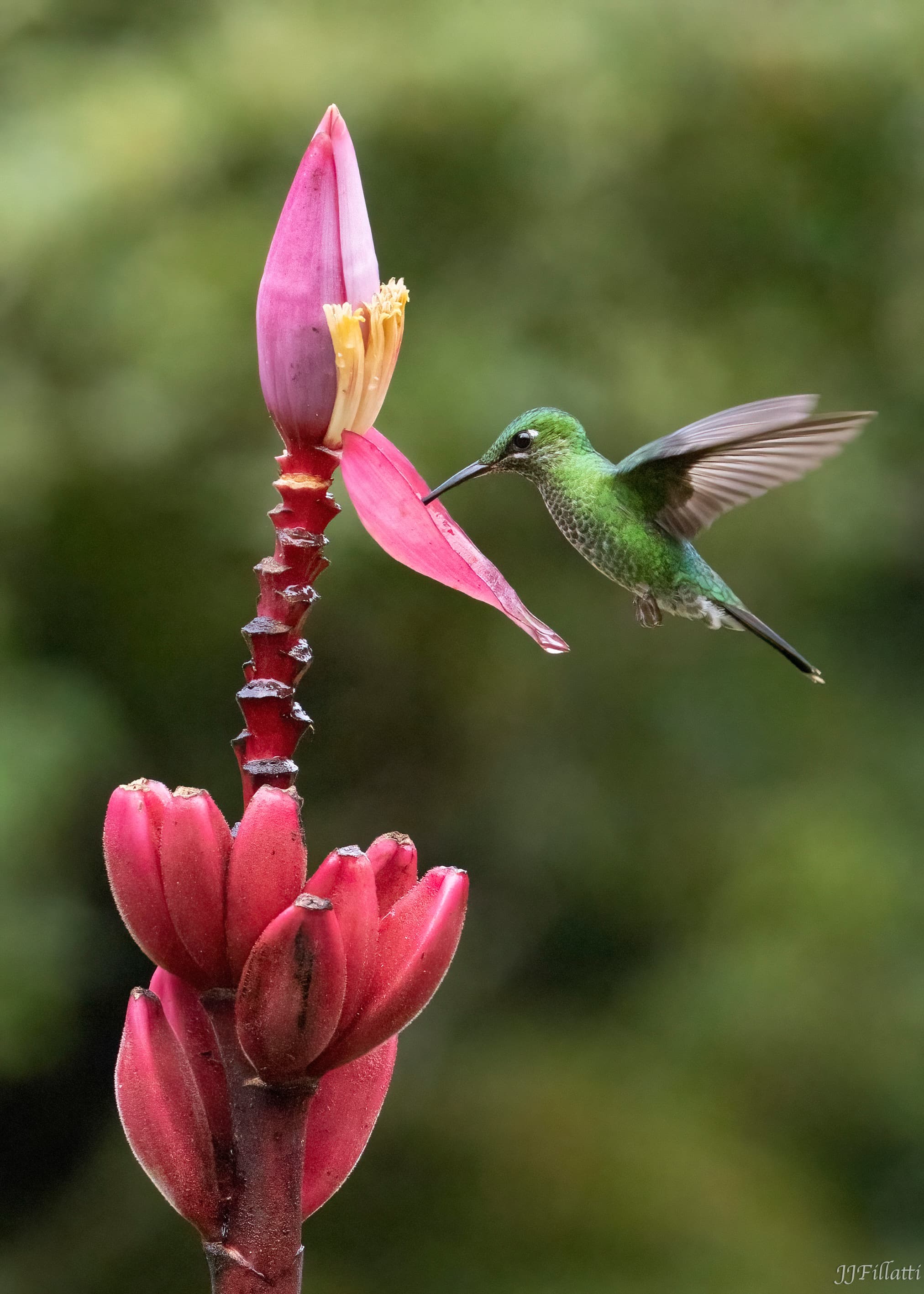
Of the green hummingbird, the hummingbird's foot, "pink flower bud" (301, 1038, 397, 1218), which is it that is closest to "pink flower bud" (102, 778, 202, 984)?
"pink flower bud" (301, 1038, 397, 1218)

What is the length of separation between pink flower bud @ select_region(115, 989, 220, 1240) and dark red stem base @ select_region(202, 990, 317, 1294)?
0.01m

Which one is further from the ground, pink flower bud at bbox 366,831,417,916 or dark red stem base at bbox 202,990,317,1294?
pink flower bud at bbox 366,831,417,916

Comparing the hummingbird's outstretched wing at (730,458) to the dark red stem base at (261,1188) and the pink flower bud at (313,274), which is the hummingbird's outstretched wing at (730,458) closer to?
the pink flower bud at (313,274)

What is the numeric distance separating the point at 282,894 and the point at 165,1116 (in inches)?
4.6

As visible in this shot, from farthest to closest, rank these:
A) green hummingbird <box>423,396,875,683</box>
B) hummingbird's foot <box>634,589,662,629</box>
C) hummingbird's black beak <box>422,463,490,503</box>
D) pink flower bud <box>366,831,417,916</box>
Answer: hummingbird's foot <box>634,589,662,629</box> < green hummingbird <box>423,396,875,683</box> < hummingbird's black beak <box>422,463,490,503</box> < pink flower bud <box>366,831,417,916</box>

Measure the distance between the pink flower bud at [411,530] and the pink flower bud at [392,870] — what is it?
0.14 m

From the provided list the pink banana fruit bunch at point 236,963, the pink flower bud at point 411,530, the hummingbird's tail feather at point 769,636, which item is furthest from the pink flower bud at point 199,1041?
the hummingbird's tail feather at point 769,636

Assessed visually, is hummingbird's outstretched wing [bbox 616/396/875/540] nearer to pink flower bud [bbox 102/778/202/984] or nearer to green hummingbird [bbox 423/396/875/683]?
green hummingbird [bbox 423/396/875/683]

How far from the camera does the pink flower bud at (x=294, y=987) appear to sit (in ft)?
1.88

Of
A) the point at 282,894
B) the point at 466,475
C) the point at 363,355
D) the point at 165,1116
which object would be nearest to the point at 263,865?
the point at 282,894

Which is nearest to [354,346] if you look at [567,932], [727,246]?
[727,246]

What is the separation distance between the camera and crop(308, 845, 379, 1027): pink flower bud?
60 centimetres

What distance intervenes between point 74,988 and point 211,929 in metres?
2.36

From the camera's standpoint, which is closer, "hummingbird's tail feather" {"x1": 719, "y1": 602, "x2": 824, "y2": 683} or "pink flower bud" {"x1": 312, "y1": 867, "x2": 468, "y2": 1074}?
"pink flower bud" {"x1": 312, "y1": 867, "x2": 468, "y2": 1074}
